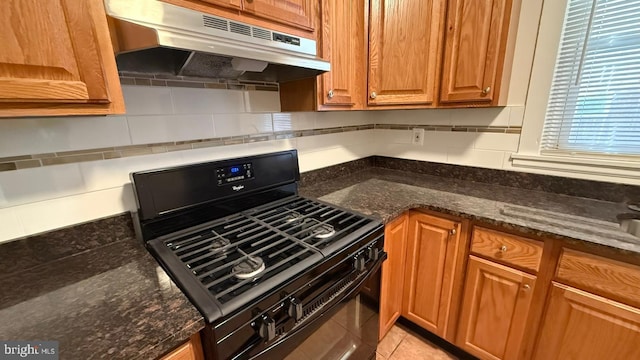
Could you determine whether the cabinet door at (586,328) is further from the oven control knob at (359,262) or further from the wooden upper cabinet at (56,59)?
the wooden upper cabinet at (56,59)

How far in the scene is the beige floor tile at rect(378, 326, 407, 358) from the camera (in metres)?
1.48

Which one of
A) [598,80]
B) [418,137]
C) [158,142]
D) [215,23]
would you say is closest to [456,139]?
[418,137]

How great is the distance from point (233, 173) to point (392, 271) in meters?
0.94

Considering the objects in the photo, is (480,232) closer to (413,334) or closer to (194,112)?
(413,334)

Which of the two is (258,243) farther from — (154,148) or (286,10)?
(286,10)

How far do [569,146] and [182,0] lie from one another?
1.76 meters

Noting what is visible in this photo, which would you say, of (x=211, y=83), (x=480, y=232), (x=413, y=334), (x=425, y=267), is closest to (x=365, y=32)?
(x=211, y=83)

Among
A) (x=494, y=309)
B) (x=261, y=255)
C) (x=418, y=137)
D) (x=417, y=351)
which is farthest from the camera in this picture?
(x=418, y=137)

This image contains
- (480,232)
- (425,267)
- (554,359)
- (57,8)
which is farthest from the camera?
(425,267)

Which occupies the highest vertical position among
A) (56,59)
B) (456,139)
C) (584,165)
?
(56,59)

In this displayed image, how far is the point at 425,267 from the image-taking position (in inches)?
54.5

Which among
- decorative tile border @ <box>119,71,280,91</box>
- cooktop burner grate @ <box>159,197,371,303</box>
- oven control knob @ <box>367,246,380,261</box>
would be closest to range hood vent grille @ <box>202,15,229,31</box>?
decorative tile border @ <box>119,71,280,91</box>

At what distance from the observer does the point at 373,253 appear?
1.05 metres

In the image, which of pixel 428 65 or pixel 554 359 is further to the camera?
pixel 428 65
